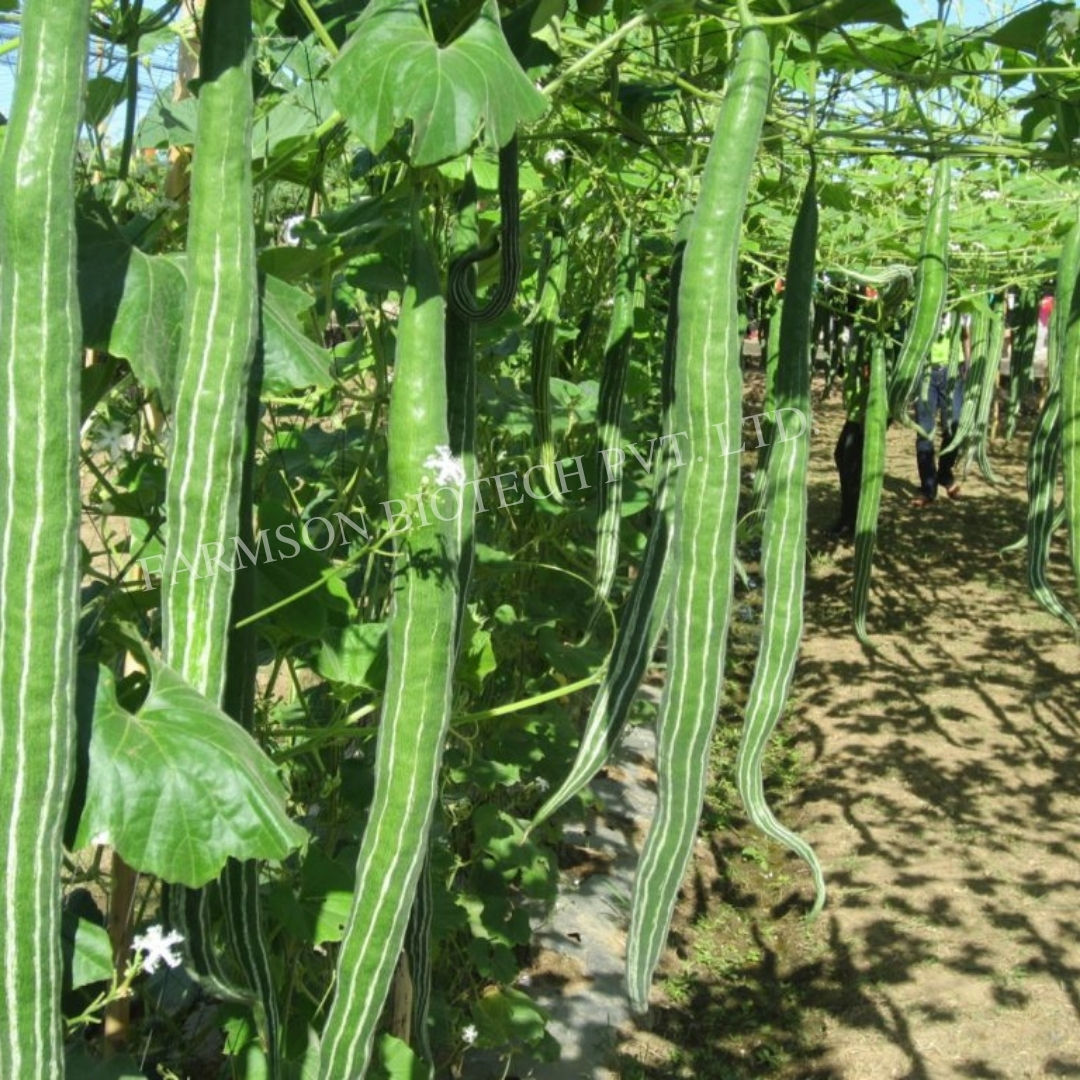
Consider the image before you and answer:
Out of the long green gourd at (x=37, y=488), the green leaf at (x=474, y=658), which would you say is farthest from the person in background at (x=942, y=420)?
the long green gourd at (x=37, y=488)

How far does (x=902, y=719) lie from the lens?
20.4 ft

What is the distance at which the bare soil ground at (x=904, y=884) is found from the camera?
11.8ft

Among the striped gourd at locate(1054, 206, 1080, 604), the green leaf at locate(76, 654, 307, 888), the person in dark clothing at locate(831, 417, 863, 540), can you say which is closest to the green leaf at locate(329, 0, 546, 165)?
the green leaf at locate(76, 654, 307, 888)

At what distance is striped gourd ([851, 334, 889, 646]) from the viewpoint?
225 centimetres

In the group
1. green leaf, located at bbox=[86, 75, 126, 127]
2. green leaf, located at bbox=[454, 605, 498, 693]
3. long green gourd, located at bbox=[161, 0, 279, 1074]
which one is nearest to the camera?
long green gourd, located at bbox=[161, 0, 279, 1074]

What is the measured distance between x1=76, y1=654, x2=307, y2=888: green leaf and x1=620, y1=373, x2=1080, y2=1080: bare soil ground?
2.66 meters

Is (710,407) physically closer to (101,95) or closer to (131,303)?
(131,303)

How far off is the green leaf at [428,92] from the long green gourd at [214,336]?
0.09 m

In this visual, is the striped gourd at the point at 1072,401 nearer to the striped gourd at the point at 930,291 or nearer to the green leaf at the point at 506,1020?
the striped gourd at the point at 930,291

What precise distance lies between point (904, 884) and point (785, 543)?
10.9 feet

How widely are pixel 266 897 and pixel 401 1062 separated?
0.44 metres

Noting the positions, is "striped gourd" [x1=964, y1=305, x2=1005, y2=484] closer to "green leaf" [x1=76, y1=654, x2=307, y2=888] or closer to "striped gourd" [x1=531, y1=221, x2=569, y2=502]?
"striped gourd" [x1=531, y1=221, x2=569, y2=502]

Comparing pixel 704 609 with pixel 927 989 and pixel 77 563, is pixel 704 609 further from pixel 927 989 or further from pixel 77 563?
pixel 927 989

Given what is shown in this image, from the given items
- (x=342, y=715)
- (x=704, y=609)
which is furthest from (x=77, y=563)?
(x=342, y=715)
